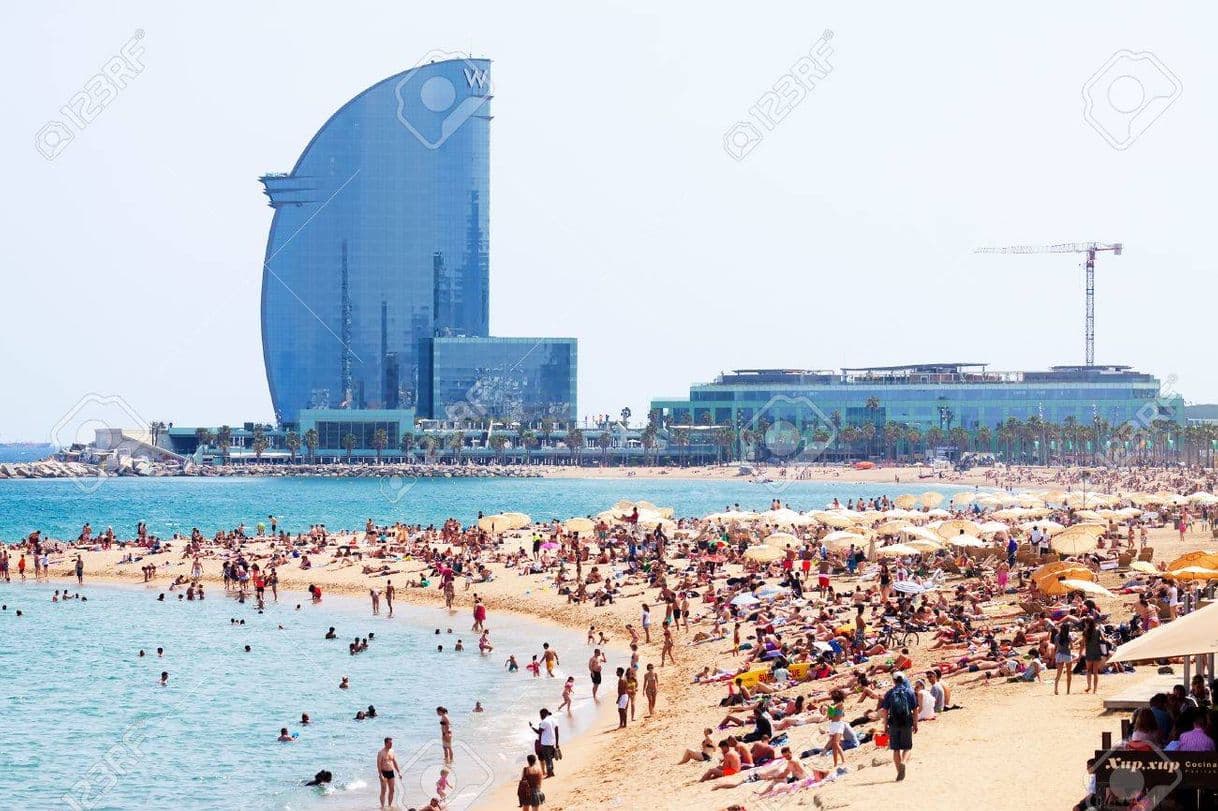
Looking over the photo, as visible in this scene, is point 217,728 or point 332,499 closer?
point 217,728

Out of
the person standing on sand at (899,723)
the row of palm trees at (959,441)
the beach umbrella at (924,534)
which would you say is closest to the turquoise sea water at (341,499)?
the row of palm trees at (959,441)

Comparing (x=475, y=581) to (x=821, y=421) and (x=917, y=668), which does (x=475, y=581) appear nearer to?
(x=917, y=668)

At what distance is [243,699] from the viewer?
2998 cm

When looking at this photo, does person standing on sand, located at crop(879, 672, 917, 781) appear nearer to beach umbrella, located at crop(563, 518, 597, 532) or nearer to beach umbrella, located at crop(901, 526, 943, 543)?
beach umbrella, located at crop(901, 526, 943, 543)

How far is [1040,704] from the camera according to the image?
19703 mm

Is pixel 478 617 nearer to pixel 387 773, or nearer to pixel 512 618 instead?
pixel 512 618

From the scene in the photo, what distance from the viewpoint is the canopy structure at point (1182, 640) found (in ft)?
43.3

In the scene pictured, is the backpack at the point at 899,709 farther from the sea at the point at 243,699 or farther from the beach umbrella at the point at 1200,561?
the beach umbrella at the point at 1200,561

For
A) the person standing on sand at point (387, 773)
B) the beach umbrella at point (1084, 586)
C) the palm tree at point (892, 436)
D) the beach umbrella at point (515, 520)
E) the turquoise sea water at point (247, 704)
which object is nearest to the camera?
the person standing on sand at point (387, 773)

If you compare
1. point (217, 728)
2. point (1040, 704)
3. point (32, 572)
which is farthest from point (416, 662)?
point (32, 572)

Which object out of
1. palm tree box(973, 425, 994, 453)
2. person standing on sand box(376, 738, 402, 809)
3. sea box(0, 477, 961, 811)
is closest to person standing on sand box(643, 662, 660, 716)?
sea box(0, 477, 961, 811)

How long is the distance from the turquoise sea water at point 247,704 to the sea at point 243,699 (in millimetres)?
59

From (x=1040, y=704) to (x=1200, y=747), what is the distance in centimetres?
759

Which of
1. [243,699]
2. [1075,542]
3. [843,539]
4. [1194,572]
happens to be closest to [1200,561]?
[1194,572]
